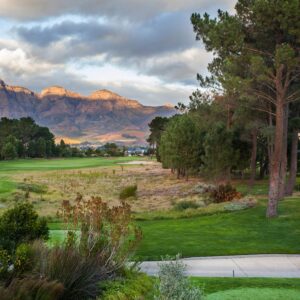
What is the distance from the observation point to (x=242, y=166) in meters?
44.6

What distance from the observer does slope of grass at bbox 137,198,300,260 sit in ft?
48.4

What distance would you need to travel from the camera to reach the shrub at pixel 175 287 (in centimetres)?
597

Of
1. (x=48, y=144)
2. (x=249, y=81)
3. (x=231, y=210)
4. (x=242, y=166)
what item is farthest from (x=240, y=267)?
(x=48, y=144)

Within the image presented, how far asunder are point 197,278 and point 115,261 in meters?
2.43

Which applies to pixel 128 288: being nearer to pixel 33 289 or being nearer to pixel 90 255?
pixel 90 255

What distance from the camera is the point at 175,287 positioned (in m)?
6.14

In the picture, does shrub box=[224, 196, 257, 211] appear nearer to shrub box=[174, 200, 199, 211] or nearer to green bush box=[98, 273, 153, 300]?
shrub box=[174, 200, 199, 211]

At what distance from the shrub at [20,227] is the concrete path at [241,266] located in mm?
2930

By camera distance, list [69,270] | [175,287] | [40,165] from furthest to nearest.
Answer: [40,165] → [69,270] → [175,287]

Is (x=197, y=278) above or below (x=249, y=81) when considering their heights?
below

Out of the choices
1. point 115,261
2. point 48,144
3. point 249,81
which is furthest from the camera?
point 48,144

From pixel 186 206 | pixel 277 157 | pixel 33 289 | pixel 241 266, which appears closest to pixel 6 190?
pixel 186 206

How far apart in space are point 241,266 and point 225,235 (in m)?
4.84

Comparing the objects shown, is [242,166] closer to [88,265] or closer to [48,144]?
[88,265]
